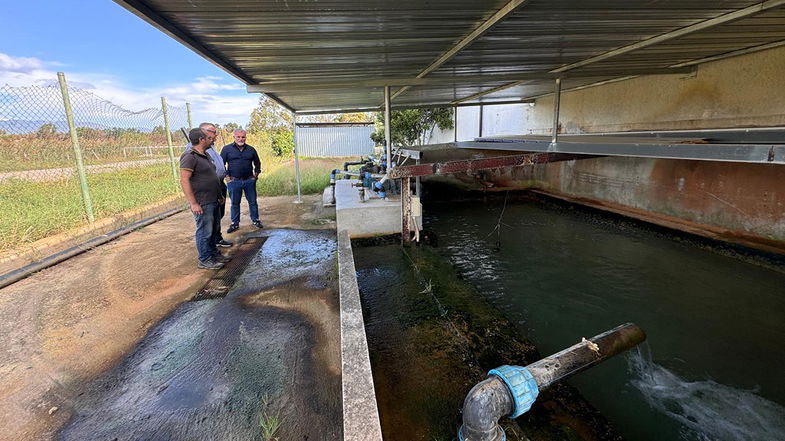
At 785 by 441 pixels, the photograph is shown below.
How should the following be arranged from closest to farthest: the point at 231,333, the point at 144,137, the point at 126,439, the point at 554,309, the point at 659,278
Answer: the point at 126,439
the point at 231,333
the point at 554,309
the point at 659,278
the point at 144,137

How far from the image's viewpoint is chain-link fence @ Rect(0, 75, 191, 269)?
15.3 ft

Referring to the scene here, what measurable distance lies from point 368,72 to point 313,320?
3.13m

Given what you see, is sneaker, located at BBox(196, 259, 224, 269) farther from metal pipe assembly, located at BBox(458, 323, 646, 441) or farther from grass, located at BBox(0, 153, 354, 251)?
metal pipe assembly, located at BBox(458, 323, 646, 441)

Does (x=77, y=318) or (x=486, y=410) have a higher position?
(x=486, y=410)

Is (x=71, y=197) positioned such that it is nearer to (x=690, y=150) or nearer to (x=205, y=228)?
(x=205, y=228)

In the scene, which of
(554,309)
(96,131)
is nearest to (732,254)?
(554,309)

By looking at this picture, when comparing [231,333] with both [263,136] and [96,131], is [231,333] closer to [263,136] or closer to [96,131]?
[96,131]

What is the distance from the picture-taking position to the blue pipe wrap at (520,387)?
160 centimetres

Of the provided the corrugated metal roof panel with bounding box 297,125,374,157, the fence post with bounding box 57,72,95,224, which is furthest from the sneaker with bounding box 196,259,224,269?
the corrugated metal roof panel with bounding box 297,125,374,157

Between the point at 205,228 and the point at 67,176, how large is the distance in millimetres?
3732

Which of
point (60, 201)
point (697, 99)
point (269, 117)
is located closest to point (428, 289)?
point (697, 99)

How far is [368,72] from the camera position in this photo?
4.35m

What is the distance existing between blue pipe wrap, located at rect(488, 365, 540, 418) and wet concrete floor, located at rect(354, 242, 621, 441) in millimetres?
469

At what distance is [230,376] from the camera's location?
223cm
